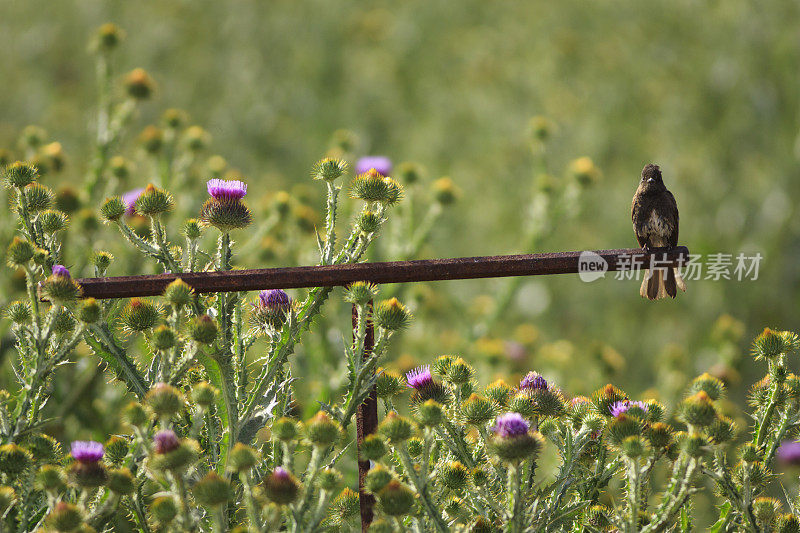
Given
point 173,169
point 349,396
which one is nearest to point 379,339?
point 349,396

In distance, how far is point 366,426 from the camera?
138cm

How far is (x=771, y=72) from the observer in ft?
17.7

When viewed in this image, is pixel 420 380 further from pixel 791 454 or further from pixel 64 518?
pixel 791 454

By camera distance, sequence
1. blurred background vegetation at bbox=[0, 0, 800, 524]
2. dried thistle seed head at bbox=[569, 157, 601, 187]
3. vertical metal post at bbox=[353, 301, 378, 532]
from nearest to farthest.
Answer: vertical metal post at bbox=[353, 301, 378, 532]
dried thistle seed head at bbox=[569, 157, 601, 187]
blurred background vegetation at bbox=[0, 0, 800, 524]

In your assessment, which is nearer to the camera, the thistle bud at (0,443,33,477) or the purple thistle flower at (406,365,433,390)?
the thistle bud at (0,443,33,477)

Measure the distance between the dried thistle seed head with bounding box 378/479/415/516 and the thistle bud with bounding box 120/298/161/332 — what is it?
0.57 m

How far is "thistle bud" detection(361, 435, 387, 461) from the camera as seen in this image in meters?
1.19

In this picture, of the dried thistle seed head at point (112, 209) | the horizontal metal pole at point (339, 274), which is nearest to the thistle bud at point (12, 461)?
the horizontal metal pole at point (339, 274)

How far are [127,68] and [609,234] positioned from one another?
5079 mm

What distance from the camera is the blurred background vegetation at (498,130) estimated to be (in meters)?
3.61

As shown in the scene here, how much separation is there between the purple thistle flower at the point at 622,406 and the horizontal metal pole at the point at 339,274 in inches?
10.2

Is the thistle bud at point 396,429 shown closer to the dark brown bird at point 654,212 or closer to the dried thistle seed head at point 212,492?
the dried thistle seed head at point 212,492

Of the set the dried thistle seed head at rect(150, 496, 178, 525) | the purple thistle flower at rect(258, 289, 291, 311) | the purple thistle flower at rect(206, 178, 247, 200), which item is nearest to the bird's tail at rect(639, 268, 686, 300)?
the purple thistle flower at rect(258, 289, 291, 311)

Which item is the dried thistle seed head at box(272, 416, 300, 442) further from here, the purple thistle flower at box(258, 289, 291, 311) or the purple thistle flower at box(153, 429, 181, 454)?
the purple thistle flower at box(258, 289, 291, 311)
